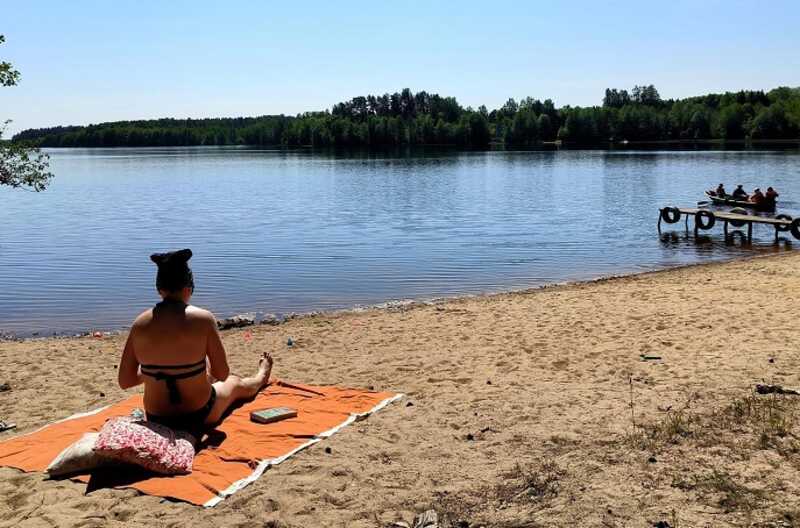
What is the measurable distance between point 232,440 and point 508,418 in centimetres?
265

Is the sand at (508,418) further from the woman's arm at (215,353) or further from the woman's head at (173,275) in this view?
the woman's head at (173,275)

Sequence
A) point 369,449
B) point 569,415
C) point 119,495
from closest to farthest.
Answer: point 119,495 < point 369,449 < point 569,415

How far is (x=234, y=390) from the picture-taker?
720 centimetres

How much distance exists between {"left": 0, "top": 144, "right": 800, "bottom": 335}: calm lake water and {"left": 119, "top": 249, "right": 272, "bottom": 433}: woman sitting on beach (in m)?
9.87

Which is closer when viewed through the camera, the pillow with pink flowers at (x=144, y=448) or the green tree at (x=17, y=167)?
the pillow with pink flowers at (x=144, y=448)

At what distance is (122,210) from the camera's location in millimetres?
43188

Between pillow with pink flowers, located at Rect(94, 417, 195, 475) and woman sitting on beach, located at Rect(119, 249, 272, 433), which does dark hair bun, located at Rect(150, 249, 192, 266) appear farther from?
pillow with pink flowers, located at Rect(94, 417, 195, 475)

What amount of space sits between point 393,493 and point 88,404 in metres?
4.57

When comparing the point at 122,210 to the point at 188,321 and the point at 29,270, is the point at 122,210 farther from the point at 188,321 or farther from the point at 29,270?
the point at 188,321

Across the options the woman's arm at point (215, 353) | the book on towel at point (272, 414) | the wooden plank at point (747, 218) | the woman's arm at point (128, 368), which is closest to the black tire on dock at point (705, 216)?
the wooden plank at point (747, 218)

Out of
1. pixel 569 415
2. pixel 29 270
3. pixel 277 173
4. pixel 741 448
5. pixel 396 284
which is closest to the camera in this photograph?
pixel 741 448

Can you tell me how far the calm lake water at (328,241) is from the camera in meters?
18.8

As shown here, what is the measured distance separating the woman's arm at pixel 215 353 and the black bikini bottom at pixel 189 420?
0.92ft

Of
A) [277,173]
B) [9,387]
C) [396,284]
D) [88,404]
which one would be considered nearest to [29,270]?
[396,284]
